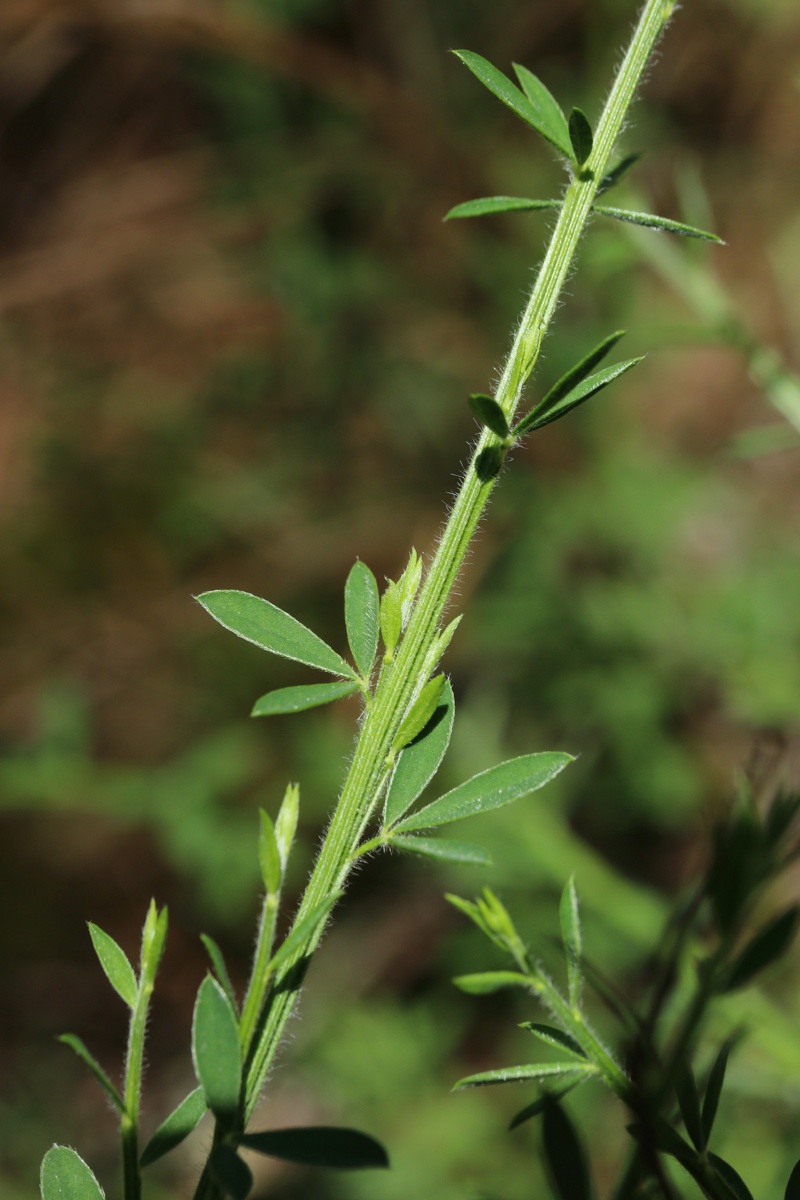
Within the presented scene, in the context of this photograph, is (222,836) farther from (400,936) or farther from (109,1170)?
(109,1170)

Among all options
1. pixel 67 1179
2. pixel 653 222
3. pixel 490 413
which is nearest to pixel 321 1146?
pixel 67 1179

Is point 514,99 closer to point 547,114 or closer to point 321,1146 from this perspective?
point 547,114

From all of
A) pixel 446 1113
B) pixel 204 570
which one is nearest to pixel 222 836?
pixel 446 1113

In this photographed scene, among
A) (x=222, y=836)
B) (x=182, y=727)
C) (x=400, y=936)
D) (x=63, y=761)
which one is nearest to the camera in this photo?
(x=63, y=761)

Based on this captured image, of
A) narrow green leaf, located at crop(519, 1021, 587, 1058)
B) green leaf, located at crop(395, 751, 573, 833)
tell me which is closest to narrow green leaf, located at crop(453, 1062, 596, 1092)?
narrow green leaf, located at crop(519, 1021, 587, 1058)

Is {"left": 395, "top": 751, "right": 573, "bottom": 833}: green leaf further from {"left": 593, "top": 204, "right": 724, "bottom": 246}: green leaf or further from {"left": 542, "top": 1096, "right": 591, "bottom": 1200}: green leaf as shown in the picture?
{"left": 593, "top": 204, "right": 724, "bottom": 246}: green leaf

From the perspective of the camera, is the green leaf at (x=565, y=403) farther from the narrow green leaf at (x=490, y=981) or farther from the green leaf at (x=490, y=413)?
the narrow green leaf at (x=490, y=981)
